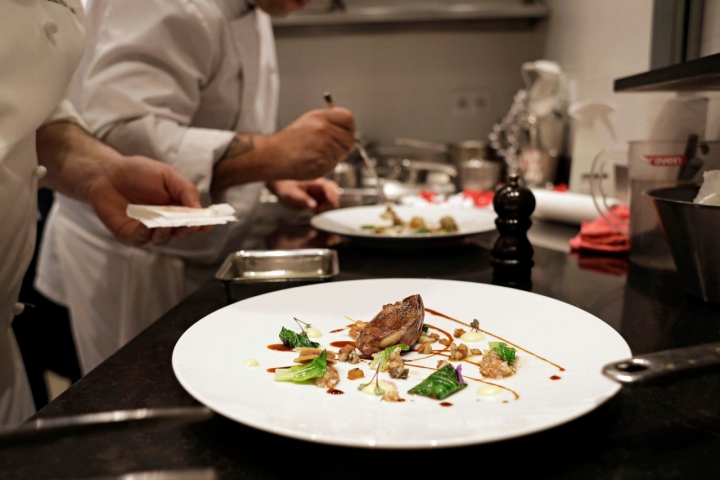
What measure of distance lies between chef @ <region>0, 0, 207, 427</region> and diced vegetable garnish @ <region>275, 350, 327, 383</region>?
509 mm

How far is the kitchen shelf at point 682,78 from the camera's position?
2.68 feet

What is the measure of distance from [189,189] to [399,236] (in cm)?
43

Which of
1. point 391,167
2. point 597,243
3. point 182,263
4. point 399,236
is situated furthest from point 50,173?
point 391,167

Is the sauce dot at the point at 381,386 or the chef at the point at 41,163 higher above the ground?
the chef at the point at 41,163

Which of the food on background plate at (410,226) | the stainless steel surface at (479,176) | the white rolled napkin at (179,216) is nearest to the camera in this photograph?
the white rolled napkin at (179,216)

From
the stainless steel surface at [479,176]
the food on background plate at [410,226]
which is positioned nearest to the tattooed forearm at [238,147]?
the food on background plate at [410,226]

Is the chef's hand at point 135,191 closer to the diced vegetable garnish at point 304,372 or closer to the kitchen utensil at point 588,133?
the diced vegetable garnish at point 304,372

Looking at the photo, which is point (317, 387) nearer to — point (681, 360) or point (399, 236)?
point (681, 360)

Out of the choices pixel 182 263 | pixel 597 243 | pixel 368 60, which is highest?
pixel 368 60

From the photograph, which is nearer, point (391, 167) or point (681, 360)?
point (681, 360)

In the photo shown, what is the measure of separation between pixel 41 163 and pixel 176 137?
0.97ft

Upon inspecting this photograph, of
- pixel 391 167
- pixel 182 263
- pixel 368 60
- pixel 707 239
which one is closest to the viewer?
pixel 707 239

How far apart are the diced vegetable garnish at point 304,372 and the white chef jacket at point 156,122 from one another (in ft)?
2.92

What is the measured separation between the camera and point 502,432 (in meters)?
0.41
